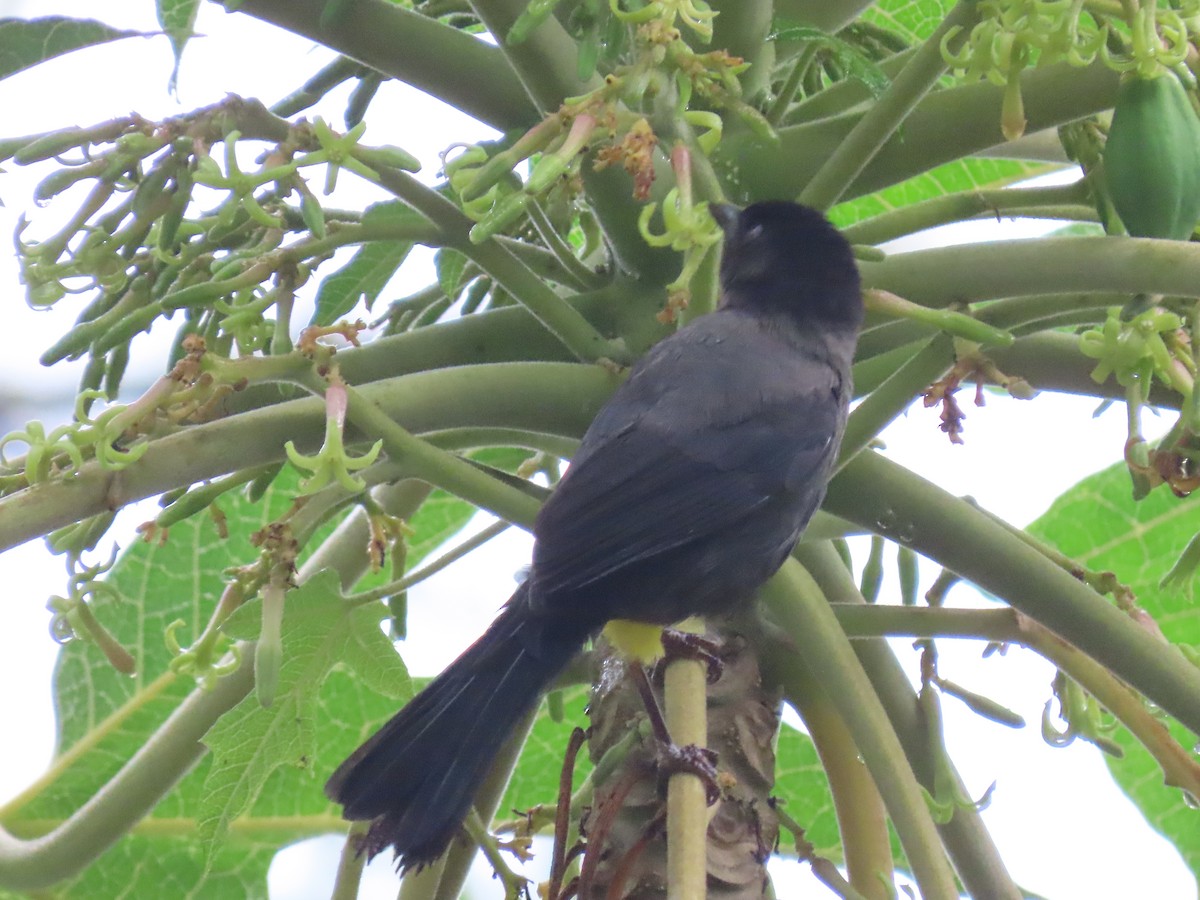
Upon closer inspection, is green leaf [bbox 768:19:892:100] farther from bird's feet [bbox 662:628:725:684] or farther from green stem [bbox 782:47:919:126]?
bird's feet [bbox 662:628:725:684]

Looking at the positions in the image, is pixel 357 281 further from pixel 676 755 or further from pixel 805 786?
pixel 805 786

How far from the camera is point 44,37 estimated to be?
4.23ft

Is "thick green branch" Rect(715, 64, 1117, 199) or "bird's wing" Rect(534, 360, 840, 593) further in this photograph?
"bird's wing" Rect(534, 360, 840, 593)

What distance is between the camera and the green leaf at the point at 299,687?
130cm

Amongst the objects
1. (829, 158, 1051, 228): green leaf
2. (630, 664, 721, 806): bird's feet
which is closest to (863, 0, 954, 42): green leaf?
(829, 158, 1051, 228): green leaf

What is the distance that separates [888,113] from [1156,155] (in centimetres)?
22

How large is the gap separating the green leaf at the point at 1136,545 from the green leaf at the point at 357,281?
43.1 inches

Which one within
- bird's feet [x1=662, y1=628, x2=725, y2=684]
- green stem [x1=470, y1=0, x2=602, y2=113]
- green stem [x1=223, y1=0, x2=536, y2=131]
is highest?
green stem [x1=223, y1=0, x2=536, y2=131]

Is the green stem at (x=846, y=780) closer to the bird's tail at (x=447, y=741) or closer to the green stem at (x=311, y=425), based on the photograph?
the bird's tail at (x=447, y=741)

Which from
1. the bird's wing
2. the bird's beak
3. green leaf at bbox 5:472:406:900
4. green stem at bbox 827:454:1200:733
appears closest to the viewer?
green stem at bbox 827:454:1200:733

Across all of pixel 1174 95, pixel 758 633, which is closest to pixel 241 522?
pixel 758 633

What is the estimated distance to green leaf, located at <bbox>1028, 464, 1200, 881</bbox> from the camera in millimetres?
2029

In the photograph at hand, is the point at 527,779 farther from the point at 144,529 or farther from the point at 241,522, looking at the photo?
the point at 144,529

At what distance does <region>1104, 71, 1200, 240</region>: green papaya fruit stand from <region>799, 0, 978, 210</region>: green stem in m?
0.15
